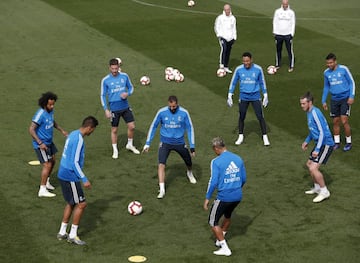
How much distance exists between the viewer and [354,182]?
64.6 feet

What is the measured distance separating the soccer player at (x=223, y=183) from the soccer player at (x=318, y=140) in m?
3.19

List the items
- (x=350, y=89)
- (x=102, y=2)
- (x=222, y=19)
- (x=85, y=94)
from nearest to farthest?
(x=350, y=89), (x=85, y=94), (x=222, y=19), (x=102, y=2)

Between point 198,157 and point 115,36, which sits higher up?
point 115,36

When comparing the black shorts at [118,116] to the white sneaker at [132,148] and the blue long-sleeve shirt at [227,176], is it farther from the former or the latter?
the blue long-sleeve shirt at [227,176]

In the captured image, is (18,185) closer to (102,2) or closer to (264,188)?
(264,188)

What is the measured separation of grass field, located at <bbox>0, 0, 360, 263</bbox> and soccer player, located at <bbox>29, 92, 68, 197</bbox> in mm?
554

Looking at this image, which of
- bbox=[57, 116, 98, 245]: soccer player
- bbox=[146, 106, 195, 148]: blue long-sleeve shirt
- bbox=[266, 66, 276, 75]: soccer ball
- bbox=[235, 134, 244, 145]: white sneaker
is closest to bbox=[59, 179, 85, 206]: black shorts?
bbox=[57, 116, 98, 245]: soccer player

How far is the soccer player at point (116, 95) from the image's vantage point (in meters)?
21.4

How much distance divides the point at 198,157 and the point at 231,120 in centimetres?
351

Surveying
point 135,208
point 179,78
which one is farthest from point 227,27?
point 135,208

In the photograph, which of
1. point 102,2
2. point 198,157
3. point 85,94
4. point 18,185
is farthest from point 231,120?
point 102,2

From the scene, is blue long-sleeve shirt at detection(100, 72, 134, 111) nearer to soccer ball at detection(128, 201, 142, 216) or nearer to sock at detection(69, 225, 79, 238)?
soccer ball at detection(128, 201, 142, 216)

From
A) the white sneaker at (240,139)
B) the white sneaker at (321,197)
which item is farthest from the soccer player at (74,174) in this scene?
the white sneaker at (240,139)

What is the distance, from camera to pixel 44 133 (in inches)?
733
